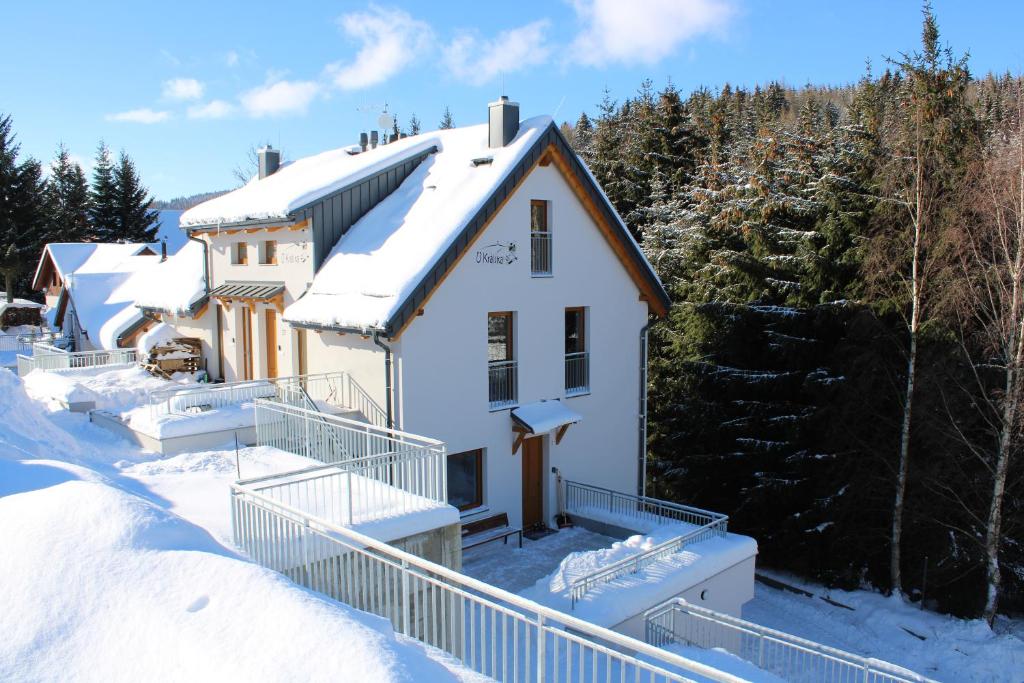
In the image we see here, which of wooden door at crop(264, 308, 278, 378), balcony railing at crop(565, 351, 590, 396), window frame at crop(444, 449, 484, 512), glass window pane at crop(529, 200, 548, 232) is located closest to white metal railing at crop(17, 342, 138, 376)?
wooden door at crop(264, 308, 278, 378)

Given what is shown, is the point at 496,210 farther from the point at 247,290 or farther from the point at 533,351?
the point at 247,290

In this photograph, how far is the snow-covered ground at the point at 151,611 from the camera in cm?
530

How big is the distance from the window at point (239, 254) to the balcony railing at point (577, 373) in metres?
9.19

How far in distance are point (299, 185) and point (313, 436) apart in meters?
8.25

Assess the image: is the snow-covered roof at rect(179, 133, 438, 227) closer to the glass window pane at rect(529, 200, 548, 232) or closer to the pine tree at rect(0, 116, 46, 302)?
the glass window pane at rect(529, 200, 548, 232)

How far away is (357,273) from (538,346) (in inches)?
173

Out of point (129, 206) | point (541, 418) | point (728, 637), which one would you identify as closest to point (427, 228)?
point (541, 418)

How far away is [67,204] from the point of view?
52906mm

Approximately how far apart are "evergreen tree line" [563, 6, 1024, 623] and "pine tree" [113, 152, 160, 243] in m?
42.1

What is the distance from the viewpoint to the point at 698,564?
13.5 m

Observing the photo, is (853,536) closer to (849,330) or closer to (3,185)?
(849,330)

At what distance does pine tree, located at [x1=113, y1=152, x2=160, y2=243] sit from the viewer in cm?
5347

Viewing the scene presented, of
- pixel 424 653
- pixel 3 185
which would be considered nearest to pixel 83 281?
pixel 3 185

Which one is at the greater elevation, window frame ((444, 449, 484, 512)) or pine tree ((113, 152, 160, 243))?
pine tree ((113, 152, 160, 243))
